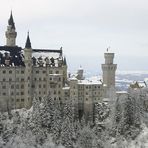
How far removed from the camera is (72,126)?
5281 inches

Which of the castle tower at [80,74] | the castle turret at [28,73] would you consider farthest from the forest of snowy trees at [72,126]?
the castle tower at [80,74]

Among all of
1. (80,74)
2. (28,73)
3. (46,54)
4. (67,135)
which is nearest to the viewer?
(67,135)

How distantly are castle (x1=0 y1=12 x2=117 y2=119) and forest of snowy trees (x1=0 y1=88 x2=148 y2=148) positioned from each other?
371cm

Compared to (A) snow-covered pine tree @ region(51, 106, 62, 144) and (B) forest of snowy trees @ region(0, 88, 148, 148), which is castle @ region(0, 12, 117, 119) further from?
(A) snow-covered pine tree @ region(51, 106, 62, 144)

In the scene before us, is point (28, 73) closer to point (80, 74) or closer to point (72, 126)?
point (80, 74)

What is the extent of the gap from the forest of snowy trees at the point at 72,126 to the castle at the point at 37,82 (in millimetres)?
3706

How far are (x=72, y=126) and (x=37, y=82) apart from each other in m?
19.5

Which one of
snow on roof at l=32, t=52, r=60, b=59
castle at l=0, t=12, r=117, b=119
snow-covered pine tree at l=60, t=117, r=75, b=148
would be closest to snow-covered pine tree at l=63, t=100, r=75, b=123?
snow-covered pine tree at l=60, t=117, r=75, b=148

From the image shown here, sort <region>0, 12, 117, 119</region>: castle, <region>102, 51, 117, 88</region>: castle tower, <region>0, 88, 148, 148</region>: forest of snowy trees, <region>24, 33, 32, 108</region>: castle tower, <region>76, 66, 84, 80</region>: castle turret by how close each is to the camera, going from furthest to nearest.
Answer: <region>76, 66, 84, 80</region>: castle turret < <region>102, 51, 117, 88</region>: castle tower < <region>24, 33, 32, 108</region>: castle tower < <region>0, 12, 117, 119</region>: castle < <region>0, 88, 148, 148</region>: forest of snowy trees

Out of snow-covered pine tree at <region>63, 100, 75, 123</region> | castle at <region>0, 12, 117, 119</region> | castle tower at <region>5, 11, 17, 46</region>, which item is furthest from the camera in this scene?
castle tower at <region>5, 11, 17, 46</region>

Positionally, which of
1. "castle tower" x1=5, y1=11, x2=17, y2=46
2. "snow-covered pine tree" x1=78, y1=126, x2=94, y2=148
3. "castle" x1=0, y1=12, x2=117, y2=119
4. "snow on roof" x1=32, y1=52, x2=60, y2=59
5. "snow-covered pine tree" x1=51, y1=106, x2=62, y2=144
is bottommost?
"snow-covered pine tree" x1=78, y1=126, x2=94, y2=148

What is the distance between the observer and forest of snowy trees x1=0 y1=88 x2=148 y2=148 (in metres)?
131

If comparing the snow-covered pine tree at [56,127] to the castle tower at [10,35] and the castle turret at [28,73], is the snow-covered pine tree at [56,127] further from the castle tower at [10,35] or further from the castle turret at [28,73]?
the castle tower at [10,35]

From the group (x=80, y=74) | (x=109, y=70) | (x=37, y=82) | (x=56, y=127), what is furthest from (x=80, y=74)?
(x=56, y=127)
